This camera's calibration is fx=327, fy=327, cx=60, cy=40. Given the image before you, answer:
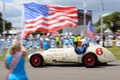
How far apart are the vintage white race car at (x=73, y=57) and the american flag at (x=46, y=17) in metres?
1.33

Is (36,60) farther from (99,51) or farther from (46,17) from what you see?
(99,51)

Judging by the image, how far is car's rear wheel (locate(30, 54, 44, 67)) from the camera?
14.7 m

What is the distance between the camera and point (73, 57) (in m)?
14.3

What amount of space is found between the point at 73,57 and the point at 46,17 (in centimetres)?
289

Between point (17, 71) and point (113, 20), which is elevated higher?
point (113, 20)

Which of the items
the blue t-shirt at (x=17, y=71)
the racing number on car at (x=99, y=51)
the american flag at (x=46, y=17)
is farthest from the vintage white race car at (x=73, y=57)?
the blue t-shirt at (x=17, y=71)

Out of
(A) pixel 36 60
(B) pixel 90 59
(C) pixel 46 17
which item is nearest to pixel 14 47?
(B) pixel 90 59

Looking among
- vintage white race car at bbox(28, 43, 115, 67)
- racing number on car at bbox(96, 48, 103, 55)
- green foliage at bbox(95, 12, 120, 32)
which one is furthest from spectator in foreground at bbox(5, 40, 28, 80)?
green foliage at bbox(95, 12, 120, 32)

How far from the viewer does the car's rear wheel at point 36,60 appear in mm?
14719

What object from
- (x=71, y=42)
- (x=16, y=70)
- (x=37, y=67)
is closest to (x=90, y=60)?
(x=37, y=67)

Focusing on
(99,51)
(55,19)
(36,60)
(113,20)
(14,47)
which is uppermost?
(113,20)

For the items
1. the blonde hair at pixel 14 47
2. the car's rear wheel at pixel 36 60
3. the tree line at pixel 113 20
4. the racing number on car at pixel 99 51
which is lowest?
the car's rear wheel at pixel 36 60

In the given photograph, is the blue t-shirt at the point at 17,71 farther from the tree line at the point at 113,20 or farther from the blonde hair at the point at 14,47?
the tree line at the point at 113,20

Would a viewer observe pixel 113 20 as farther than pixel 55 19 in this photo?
Yes
